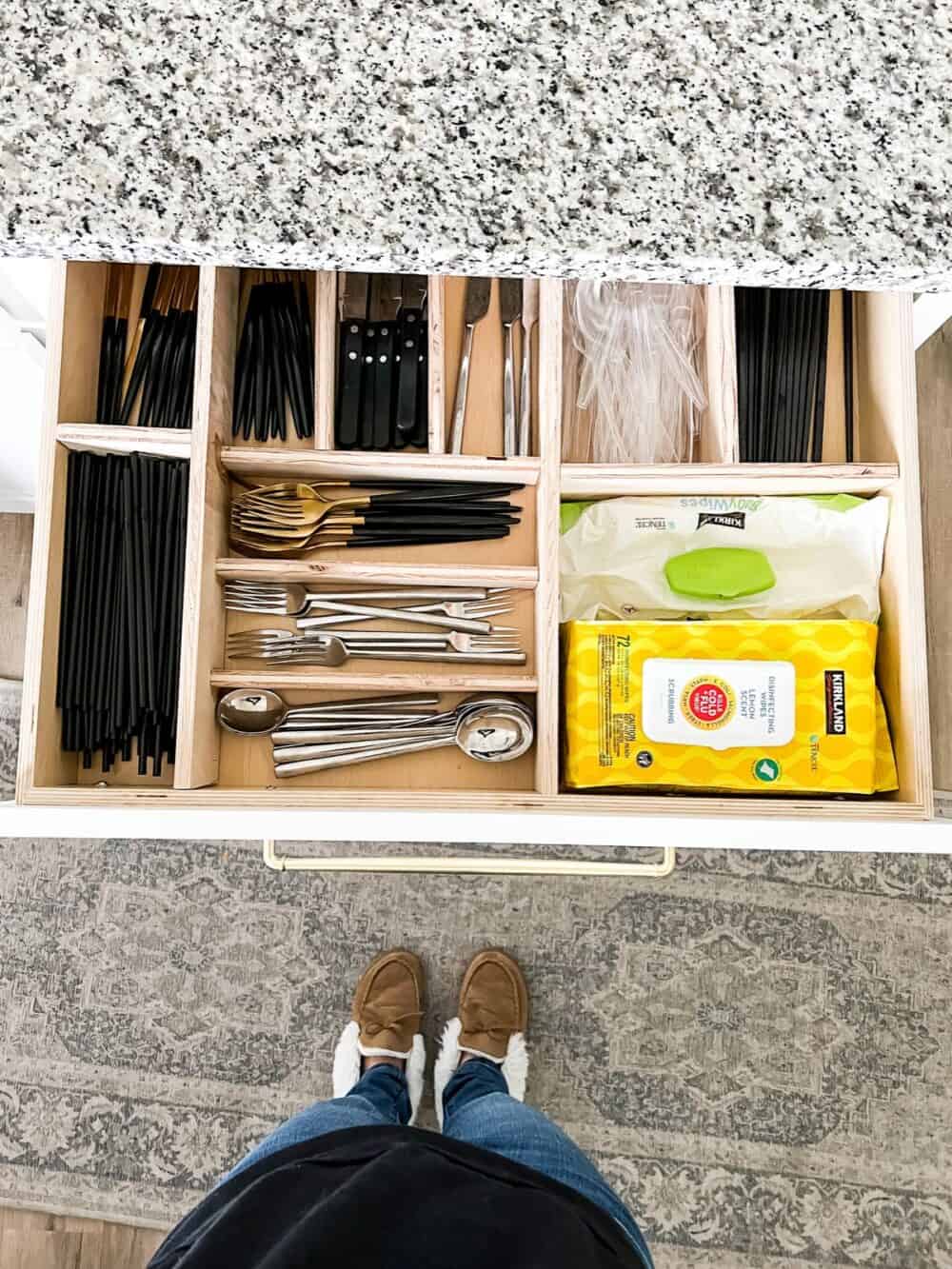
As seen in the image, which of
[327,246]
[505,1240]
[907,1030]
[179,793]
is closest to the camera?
[327,246]

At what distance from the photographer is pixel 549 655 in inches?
47.3

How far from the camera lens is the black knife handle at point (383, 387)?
4.17ft

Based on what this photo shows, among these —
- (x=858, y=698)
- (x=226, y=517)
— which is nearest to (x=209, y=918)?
(x=226, y=517)

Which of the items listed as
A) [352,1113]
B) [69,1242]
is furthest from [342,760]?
[69,1242]

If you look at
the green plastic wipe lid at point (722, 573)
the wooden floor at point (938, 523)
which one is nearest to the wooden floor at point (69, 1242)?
the green plastic wipe lid at point (722, 573)

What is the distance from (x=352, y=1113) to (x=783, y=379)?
1274 millimetres

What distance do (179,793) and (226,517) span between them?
0.43m

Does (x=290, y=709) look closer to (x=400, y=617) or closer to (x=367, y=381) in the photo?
(x=400, y=617)

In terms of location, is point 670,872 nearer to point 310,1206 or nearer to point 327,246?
point 310,1206

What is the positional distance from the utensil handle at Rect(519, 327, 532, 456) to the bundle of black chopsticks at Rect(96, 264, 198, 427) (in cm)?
49

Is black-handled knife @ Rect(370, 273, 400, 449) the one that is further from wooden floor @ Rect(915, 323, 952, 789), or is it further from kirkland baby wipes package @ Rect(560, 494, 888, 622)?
wooden floor @ Rect(915, 323, 952, 789)

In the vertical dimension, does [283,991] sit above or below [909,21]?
below

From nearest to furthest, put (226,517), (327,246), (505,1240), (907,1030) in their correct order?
1. (327,246)
2. (505,1240)
3. (226,517)
4. (907,1030)

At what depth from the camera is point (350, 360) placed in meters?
1.27
